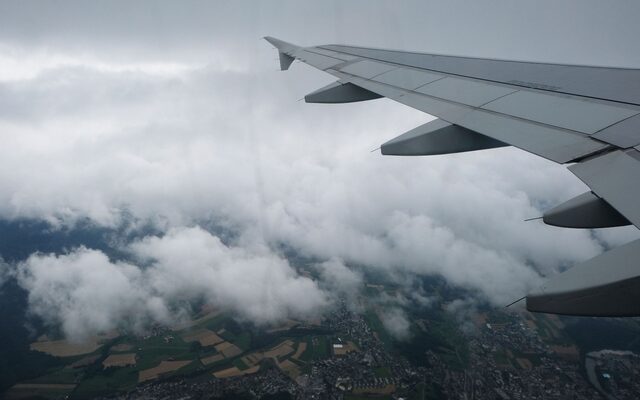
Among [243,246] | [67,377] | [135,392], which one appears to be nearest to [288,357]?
[135,392]

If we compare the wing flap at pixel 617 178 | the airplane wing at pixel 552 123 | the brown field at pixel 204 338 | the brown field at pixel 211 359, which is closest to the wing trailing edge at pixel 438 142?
the airplane wing at pixel 552 123

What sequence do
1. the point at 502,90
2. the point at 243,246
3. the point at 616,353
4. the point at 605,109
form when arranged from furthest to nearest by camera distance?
the point at 243,246 → the point at 616,353 → the point at 502,90 → the point at 605,109

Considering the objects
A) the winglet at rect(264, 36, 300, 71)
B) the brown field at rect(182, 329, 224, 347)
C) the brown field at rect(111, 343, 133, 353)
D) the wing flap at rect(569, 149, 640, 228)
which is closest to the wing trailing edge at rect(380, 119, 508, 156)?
the wing flap at rect(569, 149, 640, 228)

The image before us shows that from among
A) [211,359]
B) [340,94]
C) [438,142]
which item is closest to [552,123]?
[438,142]

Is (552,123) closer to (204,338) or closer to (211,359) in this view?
(211,359)

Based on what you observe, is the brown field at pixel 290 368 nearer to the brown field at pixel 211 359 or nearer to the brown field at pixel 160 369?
the brown field at pixel 211 359

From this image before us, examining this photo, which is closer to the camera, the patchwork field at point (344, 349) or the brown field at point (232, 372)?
the brown field at point (232, 372)

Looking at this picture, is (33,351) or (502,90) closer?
(502,90)

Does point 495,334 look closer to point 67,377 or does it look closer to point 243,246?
point 67,377
